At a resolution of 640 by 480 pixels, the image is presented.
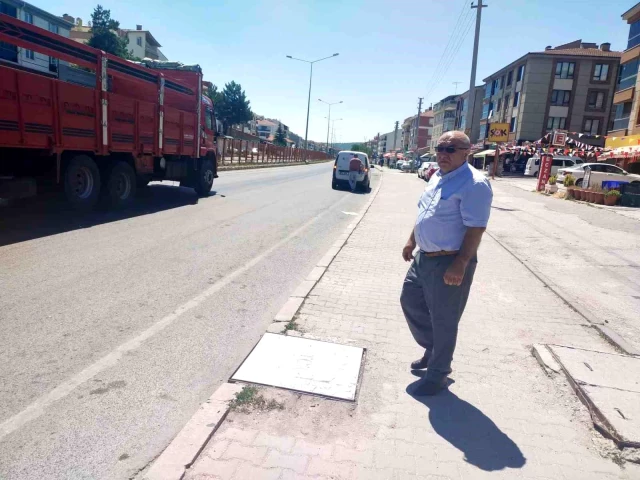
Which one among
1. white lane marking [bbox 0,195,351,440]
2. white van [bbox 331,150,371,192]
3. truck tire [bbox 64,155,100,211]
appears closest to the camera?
white lane marking [bbox 0,195,351,440]

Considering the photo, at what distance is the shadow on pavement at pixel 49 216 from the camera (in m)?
7.90

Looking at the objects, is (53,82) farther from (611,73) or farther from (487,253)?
(611,73)

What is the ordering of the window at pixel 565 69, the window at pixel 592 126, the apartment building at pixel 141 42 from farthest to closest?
the apartment building at pixel 141 42, the window at pixel 592 126, the window at pixel 565 69

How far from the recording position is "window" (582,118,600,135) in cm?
5116

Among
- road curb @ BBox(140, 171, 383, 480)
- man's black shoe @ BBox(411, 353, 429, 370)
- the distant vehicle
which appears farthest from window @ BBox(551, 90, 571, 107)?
road curb @ BBox(140, 171, 383, 480)

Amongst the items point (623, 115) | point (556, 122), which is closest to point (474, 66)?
point (623, 115)

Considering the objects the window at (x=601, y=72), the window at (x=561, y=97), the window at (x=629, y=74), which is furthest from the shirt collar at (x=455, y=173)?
the window at (x=601, y=72)

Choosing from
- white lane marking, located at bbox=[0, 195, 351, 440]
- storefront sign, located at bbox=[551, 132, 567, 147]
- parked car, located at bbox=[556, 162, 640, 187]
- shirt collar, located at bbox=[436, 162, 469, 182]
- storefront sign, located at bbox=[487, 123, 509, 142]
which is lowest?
white lane marking, located at bbox=[0, 195, 351, 440]

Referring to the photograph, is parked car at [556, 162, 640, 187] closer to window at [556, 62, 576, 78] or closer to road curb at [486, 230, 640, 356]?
road curb at [486, 230, 640, 356]

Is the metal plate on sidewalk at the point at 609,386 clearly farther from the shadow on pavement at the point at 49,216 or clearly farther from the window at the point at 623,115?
the window at the point at 623,115

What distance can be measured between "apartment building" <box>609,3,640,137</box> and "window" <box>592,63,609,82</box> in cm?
1542

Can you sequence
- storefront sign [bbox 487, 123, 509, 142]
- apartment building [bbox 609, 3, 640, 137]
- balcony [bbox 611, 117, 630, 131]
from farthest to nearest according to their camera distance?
storefront sign [bbox 487, 123, 509, 142] < balcony [bbox 611, 117, 630, 131] < apartment building [bbox 609, 3, 640, 137]

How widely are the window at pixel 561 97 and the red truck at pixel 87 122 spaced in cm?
4799

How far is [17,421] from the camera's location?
9.25 ft
